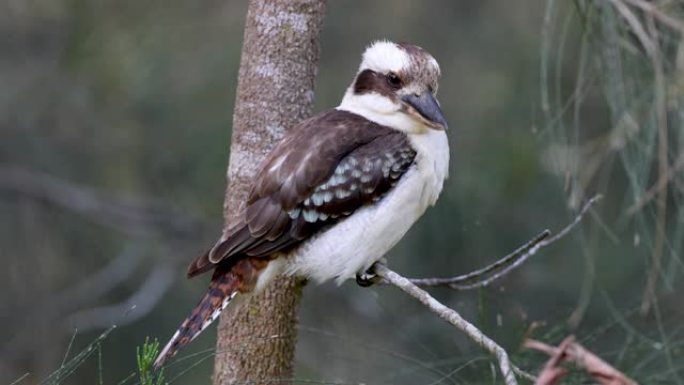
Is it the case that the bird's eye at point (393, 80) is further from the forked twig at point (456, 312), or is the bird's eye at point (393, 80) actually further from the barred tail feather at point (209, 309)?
the barred tail feather at point (209, 309)

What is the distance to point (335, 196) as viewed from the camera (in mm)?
2967

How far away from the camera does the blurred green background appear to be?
5.15 m

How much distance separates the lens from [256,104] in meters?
2.91

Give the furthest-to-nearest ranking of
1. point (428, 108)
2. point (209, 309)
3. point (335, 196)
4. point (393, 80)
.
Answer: point (393, 80) < point (428, 108) < point (335, 196) < point (209, 309)

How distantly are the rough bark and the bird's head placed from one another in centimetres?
25

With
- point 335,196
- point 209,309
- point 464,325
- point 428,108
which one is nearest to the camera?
point 464,325

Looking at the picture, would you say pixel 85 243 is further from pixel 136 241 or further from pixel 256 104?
pixel 256 104

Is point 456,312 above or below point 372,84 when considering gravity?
below

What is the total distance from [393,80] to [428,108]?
15 cm

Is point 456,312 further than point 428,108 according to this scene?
No

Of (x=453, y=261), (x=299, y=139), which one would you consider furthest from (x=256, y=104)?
(x=453, y=261)

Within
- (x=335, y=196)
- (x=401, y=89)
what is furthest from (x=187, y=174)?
(x=335, y=196)

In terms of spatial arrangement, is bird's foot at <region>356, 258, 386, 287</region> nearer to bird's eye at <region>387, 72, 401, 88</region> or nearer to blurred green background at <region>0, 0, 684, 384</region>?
bird's eye at <region>387, 72, 401, 88</region>

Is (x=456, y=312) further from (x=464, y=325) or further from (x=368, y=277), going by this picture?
(x=368, y=277)
